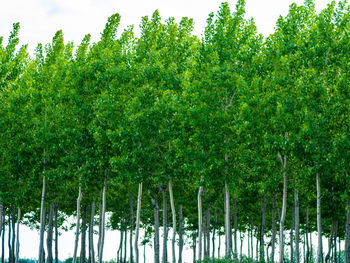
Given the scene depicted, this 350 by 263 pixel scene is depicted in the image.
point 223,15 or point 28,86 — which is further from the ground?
point 223,15

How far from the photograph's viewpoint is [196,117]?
29000 mm

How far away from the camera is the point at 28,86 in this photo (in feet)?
124

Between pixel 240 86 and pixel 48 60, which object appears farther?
pixel 48 60

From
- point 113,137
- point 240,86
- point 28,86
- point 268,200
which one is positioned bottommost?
point 268,200

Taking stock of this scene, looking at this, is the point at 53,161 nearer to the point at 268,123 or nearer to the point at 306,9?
the point at 268,123

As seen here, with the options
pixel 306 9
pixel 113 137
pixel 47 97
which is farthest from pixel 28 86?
pixel 306 9

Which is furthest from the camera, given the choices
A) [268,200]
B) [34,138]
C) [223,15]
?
[268,200]

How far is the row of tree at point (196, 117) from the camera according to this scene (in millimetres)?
26703

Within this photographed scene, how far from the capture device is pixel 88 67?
3341cm

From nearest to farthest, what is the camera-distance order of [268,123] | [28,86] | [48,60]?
[268,123], [28,86], [48,60]

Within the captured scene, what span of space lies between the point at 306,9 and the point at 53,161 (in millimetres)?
20861

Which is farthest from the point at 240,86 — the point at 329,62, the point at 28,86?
the point at 28,86

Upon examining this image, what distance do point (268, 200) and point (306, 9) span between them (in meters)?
21.1

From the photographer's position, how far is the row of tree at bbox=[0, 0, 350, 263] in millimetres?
26703
